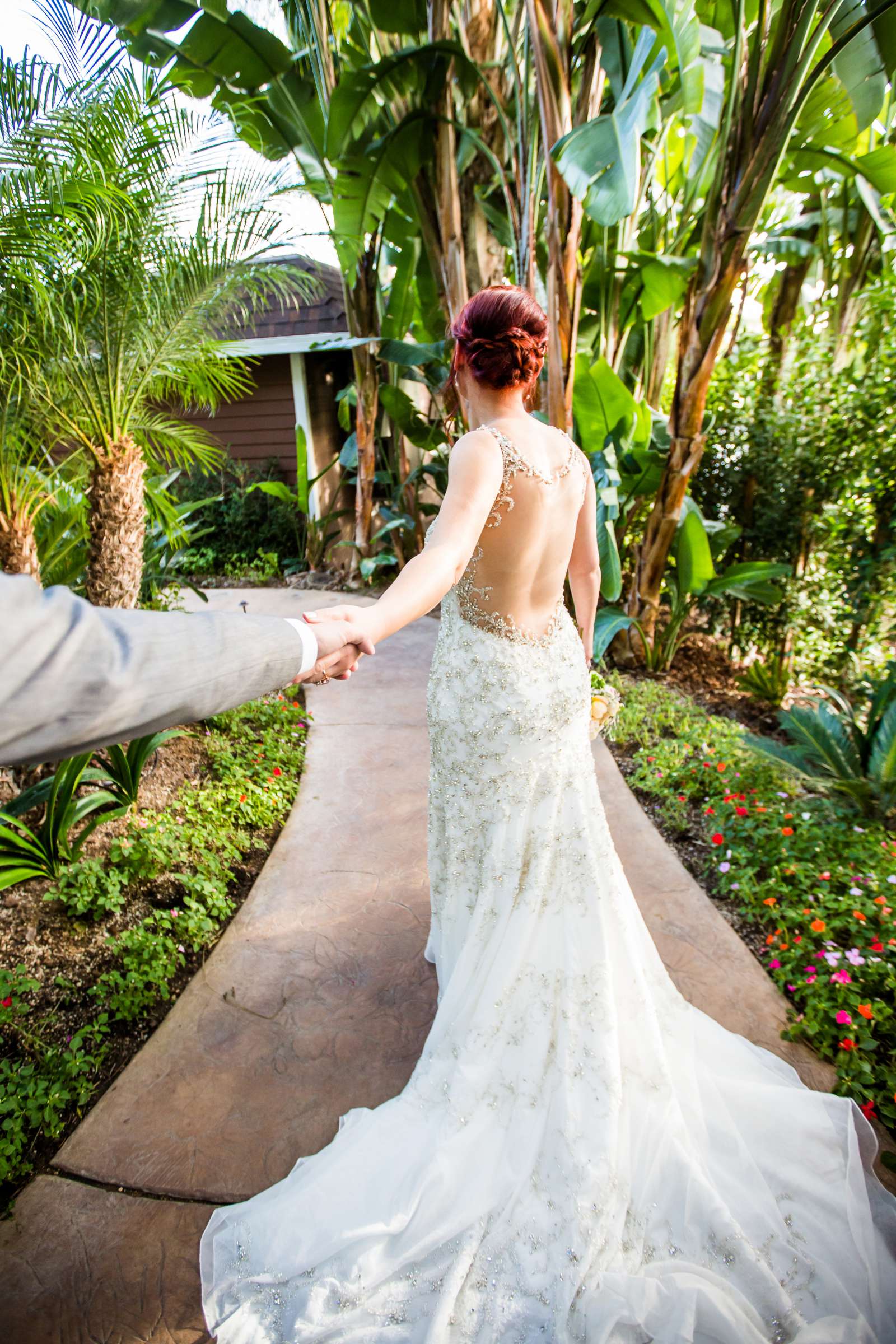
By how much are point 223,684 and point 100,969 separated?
2.04 metres

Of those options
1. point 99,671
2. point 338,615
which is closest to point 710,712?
point 338,615

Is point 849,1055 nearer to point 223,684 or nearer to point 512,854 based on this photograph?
point 512,854

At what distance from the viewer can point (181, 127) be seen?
3.43 meters

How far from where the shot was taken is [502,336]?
1.85 meters

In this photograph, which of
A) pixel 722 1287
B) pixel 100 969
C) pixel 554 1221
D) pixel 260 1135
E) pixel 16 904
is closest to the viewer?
pixel 722 1287

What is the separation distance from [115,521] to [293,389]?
6.82 meters

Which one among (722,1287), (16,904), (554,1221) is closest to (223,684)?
(554,1221)

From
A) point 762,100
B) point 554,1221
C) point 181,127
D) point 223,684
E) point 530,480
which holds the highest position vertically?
point 762,100

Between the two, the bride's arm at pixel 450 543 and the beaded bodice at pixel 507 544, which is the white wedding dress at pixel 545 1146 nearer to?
the beaded bodice at pixel 507 544

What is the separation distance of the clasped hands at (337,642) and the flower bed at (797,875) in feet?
6.30

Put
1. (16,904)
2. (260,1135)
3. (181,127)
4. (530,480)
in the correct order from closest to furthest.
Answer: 1. (530,480)
2. (260,1135)
3. (16,904)
4. (181,127)

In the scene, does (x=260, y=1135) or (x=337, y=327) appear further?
(x=337, y=327)

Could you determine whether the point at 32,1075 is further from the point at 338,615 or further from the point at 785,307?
the point at 785,307

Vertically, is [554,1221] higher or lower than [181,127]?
lower
